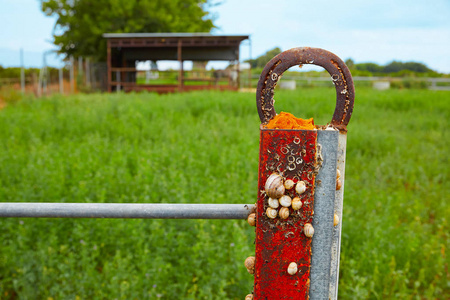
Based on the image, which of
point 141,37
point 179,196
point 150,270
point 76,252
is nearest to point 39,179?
point 76,252

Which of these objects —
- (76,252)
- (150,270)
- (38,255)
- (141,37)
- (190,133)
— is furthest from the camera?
(141,37)

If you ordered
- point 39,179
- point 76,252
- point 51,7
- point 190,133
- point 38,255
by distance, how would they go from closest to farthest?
1. point 38,255
2. point 76,252
3. point 39,179
4. point 190,133
5. point 51,7

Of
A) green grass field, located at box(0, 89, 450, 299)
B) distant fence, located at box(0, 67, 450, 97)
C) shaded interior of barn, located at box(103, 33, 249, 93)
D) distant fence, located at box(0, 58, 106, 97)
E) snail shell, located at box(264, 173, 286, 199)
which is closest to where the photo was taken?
snail shell, located at box(264, 173, 286, 199)

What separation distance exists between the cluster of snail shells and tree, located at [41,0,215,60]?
81.0 ft

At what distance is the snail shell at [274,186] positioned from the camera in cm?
83

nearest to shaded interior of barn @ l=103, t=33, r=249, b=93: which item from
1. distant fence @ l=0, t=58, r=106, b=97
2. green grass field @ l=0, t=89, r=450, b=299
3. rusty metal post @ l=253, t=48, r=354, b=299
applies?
distant fence @ l=0, t=58, r=106, b=97

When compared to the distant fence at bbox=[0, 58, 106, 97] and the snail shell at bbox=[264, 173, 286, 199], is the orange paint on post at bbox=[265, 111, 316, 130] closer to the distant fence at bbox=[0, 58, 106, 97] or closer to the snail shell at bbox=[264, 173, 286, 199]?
the snail shell at bbox=[264, 173, 286, 199]

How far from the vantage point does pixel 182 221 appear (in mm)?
3373

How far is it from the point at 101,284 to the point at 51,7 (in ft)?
90.0

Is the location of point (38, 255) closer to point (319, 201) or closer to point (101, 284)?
point (101, 284)

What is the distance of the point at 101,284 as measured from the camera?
2.70 meters

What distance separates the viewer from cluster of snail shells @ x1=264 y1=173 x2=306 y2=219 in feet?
2.72

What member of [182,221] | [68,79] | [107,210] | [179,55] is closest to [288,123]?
[107,210]

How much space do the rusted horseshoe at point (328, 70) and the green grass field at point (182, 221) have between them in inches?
18.2
